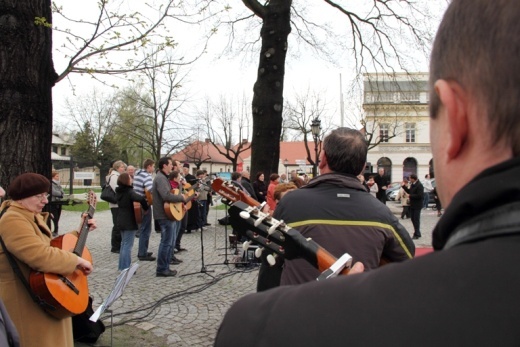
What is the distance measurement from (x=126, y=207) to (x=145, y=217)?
3.40ft

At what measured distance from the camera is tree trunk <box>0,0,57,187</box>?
3756 millimetres

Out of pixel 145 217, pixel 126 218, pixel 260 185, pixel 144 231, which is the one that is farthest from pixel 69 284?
pixel 260 185

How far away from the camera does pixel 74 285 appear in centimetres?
334

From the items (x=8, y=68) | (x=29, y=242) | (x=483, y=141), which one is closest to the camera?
(x=483, y=141)

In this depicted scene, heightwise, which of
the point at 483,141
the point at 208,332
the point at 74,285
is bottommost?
the point at 208,332

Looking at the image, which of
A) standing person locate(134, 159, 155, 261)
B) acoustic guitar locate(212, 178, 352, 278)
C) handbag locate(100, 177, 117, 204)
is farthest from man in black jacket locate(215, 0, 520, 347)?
handbag locate(100, 177, 117, 204)

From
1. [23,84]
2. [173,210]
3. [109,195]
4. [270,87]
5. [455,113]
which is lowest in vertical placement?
[173,210]

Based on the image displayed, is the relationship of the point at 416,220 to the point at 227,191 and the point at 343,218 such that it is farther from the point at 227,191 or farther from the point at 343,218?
the point at 343,218

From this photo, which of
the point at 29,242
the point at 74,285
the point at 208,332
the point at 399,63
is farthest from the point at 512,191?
the point at 399,63

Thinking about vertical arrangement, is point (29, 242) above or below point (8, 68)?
below

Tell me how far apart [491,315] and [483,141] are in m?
0.27

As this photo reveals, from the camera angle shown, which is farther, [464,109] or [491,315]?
[464,109]

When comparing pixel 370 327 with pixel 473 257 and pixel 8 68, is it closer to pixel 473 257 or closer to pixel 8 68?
pixel 473 257

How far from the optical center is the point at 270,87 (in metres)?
10.6
